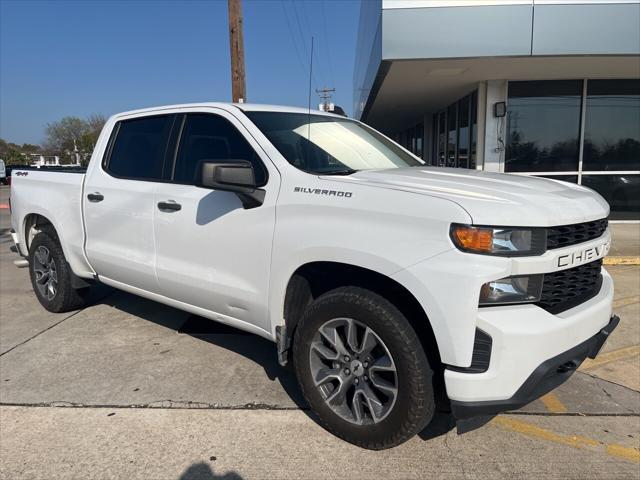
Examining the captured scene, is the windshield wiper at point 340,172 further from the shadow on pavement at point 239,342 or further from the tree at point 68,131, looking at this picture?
the tree at point 68,131

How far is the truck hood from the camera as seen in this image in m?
2.36

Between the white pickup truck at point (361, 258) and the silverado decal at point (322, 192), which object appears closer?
the white pickup truck at point (361, 258)

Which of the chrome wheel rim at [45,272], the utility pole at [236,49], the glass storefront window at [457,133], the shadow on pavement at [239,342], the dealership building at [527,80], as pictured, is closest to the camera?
the shadow on pavement at [239,342]

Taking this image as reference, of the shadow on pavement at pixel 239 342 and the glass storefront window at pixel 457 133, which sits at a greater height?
the glass storefront window at pixel 457 133

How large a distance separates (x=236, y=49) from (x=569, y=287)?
9.63 meters

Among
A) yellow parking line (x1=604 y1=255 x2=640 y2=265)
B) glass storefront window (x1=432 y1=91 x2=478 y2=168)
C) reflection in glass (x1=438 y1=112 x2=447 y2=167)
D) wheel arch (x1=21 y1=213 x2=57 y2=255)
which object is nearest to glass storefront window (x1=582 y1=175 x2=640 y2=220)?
glass storefront window (x1=432 y1=91 x2=478 y2=168)

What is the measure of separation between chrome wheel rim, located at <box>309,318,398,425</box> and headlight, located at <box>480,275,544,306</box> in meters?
0.60

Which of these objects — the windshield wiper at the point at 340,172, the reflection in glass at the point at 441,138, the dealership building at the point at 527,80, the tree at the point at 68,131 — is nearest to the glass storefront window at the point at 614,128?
the dealership building at the point at 527,80

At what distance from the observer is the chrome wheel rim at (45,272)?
16.9 ft

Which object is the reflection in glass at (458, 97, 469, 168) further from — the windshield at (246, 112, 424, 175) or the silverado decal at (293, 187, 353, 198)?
the silverado decal at (293, 187, 353, 198)

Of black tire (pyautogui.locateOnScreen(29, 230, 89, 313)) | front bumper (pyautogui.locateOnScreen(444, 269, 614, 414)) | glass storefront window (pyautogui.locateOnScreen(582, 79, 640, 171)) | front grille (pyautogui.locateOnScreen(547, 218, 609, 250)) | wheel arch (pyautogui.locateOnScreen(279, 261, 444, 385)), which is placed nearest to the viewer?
front bumper (pyautogui.locateOnScreen(444, 269, 614, 414))

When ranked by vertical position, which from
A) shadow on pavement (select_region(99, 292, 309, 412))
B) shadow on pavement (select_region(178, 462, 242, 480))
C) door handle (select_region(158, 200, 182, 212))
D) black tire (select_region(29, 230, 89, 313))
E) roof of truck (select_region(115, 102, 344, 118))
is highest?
roof of truck (select_region(115, 102, 344, 118))

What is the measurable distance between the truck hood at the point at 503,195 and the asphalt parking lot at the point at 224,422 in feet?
4.41

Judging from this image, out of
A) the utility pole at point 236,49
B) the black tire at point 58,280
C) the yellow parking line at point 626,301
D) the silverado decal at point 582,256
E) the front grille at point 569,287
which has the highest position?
the utility pole at point 236,49
